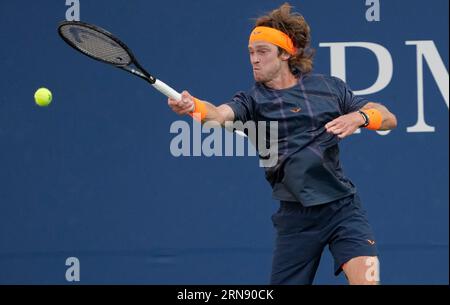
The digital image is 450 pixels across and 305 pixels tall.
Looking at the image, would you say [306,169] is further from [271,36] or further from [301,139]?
[271,36]

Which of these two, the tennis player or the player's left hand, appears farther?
the tennis player

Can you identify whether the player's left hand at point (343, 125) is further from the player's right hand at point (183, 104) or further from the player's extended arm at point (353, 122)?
the player's right hand at point (183, 104)

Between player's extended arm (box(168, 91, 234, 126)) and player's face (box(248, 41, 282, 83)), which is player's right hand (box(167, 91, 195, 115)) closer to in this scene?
player's extended arm (box(168, 91, 234, 126))

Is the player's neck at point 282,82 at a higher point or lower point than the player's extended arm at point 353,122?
higher

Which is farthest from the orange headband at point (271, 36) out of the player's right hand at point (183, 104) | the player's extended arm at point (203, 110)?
the player's right hand at point (183, 104)

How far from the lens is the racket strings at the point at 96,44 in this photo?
5.18 meters

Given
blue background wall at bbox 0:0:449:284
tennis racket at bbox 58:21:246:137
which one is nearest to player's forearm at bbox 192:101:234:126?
tennis racket at bbox 58:21:246:137

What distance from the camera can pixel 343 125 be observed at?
5.00 metres

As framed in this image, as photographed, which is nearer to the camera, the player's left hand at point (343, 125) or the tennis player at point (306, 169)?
the player's left hand at point (343, 125)

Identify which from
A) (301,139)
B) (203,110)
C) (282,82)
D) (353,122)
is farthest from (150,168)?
(353,122)

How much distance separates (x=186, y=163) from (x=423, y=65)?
1375 mm

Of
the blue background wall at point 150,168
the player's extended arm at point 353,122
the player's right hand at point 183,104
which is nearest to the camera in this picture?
the player's right hand at point 183,104

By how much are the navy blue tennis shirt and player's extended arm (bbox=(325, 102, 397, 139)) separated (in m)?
0.16

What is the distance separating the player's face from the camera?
209 inches
